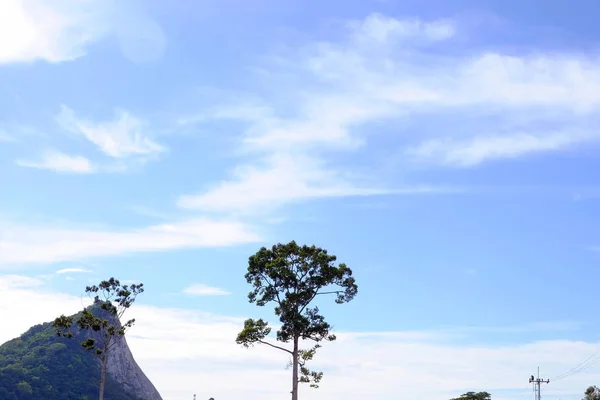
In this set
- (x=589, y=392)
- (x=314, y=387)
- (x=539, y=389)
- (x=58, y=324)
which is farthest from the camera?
(x=539, y=389)

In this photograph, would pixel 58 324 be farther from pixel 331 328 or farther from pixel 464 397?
pixel 464 397

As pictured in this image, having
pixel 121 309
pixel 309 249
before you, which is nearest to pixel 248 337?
pixel 309 249

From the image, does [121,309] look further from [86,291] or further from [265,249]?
[265,249]

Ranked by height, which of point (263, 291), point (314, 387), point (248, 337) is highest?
point (263, 291)

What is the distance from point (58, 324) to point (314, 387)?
24.7 metres

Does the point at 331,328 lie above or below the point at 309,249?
below

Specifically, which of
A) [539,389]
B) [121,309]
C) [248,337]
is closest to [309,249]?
[248,337]

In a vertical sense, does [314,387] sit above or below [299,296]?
below

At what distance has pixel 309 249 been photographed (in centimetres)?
5622

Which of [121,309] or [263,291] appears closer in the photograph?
[263,291]

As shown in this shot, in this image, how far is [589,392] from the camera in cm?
12488

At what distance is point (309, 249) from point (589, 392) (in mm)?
88304

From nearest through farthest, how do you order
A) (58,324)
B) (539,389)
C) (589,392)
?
(58,324) → (589,392) → (539,389)

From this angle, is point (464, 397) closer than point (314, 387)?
No
